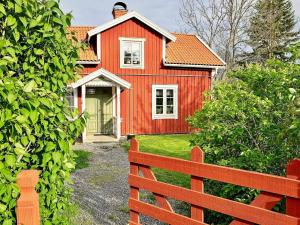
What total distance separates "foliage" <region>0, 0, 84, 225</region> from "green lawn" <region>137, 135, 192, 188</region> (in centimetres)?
564

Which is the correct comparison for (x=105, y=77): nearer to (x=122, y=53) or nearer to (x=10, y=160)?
(x=122, y=53)

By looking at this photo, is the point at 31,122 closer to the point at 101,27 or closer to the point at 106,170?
the point at 106,170

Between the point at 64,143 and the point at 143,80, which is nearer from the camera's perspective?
the point at 64,143

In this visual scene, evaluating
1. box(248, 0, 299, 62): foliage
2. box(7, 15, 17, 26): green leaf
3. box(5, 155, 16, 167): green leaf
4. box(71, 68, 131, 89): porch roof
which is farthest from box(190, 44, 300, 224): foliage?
box(248, 0, 299, 62): foliage

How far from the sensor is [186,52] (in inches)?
797

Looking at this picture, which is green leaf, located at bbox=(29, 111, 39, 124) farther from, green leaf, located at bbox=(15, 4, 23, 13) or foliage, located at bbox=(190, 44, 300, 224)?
foliage, located at bbox=(190, 44, 300, 224)

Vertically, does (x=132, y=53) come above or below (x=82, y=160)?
above

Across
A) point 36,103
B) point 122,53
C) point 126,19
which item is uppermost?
point 126,19

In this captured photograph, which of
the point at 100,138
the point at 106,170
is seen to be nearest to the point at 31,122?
the point at 106,170

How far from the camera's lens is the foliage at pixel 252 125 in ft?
15.6

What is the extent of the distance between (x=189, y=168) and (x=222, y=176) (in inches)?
19.4

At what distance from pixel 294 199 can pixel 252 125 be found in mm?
2843

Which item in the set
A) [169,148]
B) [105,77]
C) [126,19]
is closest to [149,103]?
[105,77]

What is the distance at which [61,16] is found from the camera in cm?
278
